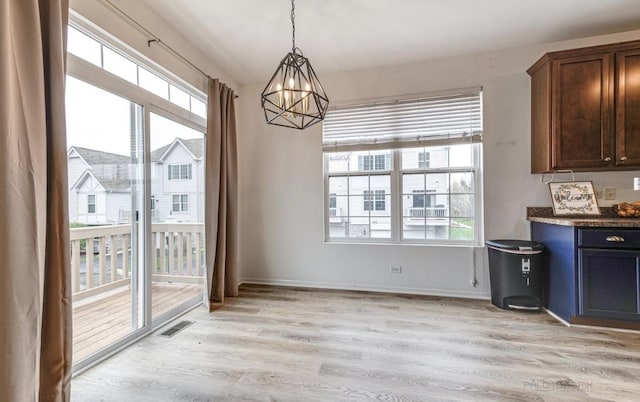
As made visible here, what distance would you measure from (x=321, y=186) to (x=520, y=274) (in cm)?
234

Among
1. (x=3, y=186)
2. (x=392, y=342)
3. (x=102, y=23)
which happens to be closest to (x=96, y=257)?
(x=3, y=186)

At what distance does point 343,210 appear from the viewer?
380 cm

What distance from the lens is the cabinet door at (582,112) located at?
2693 mm

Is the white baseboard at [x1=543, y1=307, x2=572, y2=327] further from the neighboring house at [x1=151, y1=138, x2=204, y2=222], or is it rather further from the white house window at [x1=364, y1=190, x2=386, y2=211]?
the neighboring house at [x1=151, y1=138, x2=204, y2=222]

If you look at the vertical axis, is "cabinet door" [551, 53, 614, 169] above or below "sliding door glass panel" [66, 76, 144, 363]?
above

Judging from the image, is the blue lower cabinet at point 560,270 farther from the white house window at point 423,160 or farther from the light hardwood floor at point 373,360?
the white house window at point 423,160

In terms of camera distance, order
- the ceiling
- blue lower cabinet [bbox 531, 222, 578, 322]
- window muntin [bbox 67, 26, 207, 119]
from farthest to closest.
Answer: blue lower cabinet [bbox 531, 222, 578, 322], the ceiling, window muntin [bbox 67, 26, 207, 119]

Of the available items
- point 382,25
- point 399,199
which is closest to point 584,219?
point 399,199

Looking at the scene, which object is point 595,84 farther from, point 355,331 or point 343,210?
point 355,331

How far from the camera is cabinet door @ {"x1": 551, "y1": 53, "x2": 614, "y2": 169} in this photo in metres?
2.69

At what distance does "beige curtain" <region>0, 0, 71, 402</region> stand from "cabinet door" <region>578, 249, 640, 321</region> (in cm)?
376

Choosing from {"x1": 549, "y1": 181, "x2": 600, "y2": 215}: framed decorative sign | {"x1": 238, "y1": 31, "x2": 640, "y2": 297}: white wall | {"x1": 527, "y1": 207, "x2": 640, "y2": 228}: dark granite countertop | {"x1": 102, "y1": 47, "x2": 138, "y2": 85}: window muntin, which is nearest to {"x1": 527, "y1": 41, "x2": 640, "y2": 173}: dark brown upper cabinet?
{"x1": 549, "y1": 181, "x2": 600, "y2": 215}: framed decorative sign

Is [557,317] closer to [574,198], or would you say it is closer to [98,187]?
[574,198]

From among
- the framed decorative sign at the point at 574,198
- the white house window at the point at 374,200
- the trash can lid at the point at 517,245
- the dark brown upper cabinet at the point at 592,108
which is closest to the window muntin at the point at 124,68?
the white house window at the point at 374,200
